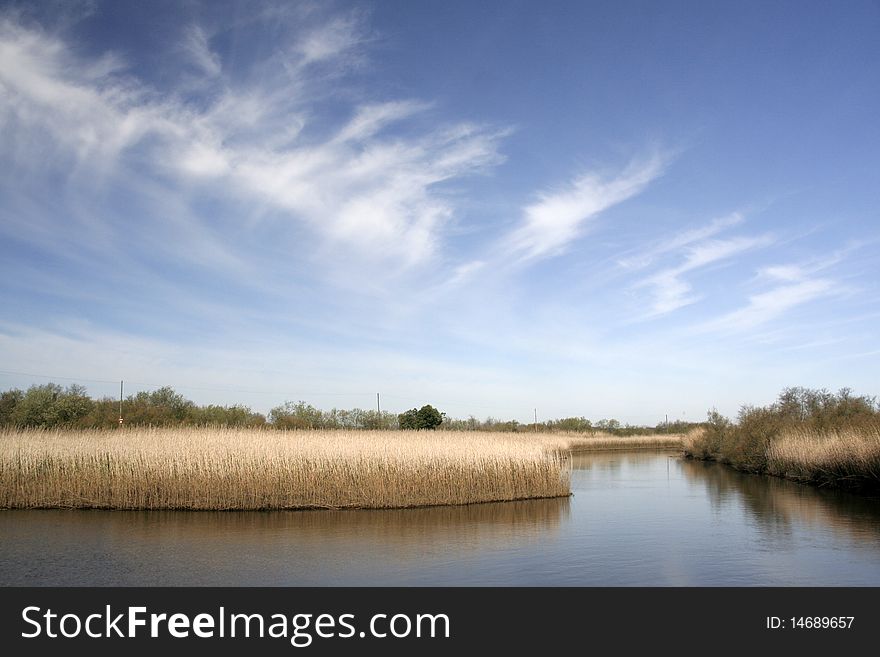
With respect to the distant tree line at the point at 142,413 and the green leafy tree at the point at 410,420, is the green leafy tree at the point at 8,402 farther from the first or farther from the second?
the green leafy tree at the point at 410,420

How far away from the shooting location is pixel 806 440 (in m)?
25.1

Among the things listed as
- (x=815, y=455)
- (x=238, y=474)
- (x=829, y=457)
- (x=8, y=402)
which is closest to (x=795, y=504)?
(x=829, y=457)

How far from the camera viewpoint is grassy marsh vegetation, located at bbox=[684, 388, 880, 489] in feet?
68.4

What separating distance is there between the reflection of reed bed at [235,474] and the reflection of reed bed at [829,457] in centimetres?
1135

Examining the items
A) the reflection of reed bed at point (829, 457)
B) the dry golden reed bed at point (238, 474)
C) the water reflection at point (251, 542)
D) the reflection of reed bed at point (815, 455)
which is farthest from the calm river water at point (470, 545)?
the reflection of reed bed at point (815, 455)

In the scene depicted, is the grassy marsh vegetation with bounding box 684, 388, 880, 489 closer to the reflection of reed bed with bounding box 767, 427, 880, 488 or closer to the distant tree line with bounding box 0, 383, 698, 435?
the reflection of reed bed with bounding box 767, 427, 880, 488

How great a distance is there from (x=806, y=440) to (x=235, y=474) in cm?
2136

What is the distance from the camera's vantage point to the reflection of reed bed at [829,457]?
65.8 ft

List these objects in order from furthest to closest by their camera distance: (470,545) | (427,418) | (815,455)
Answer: (427,418) → (815,455) → (470,545)

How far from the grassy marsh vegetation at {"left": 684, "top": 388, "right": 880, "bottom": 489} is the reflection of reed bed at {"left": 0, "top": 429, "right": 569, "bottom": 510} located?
11711 mm

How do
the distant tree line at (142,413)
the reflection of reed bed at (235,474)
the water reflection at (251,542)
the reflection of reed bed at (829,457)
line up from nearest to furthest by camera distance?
1. the water reflection at (251,542)
2. the reflection of reed bed at (235,474)
3. the reflection of reed bed at (829,457)
4. the distant tree line at (142,413)

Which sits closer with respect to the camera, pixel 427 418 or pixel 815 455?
pixel 815 455

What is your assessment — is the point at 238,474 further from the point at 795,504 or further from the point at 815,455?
the point at 815,455

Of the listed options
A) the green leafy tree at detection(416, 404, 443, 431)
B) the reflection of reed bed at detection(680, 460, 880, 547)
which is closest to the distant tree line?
the green leafy tree at detection(416, 404, 443, 431)
